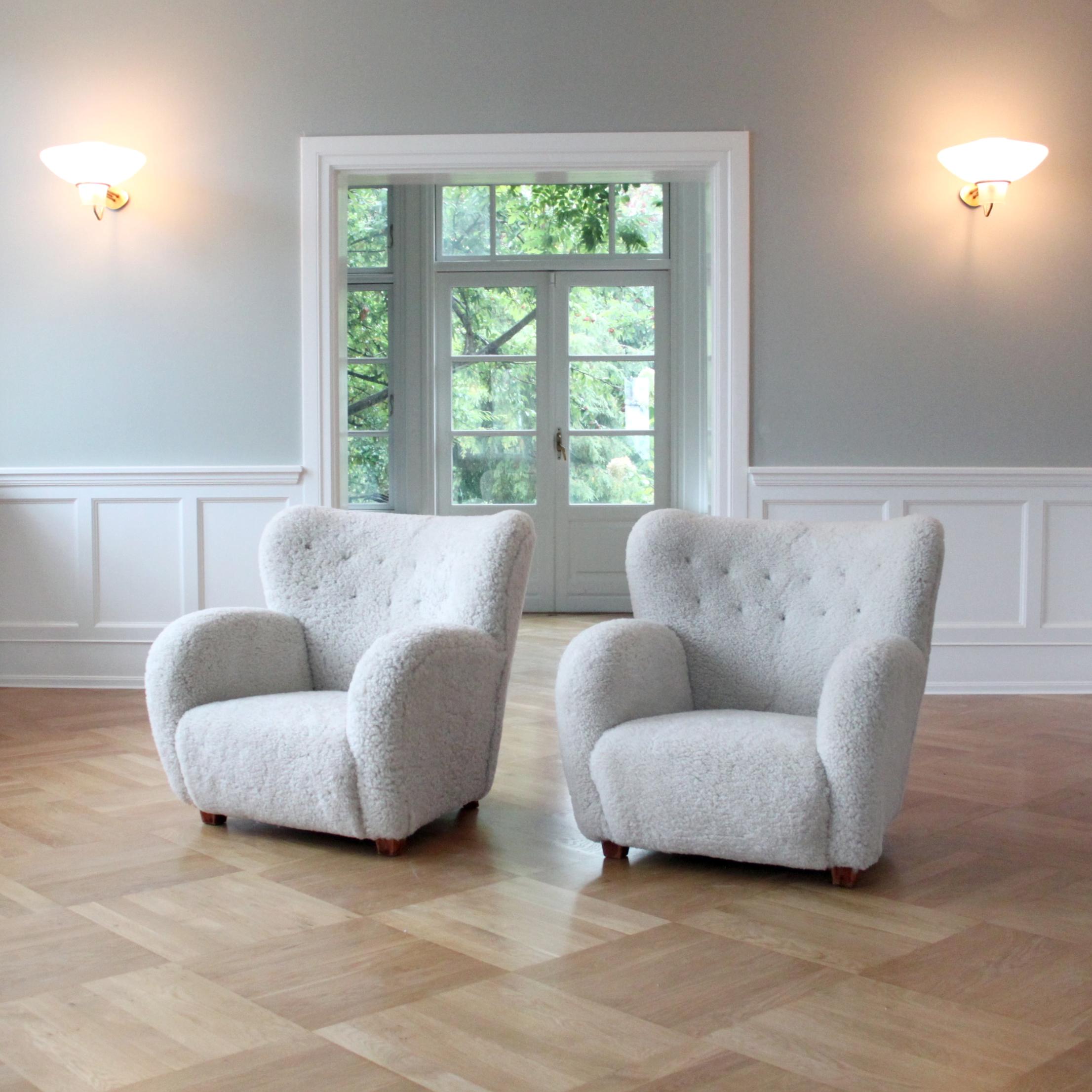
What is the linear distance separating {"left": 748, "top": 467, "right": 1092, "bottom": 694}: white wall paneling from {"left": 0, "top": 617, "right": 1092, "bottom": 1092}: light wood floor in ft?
4.94

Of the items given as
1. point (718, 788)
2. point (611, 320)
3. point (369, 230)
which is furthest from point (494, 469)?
point (718, 788)

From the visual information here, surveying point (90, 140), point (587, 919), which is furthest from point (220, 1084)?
→ point (90, 140)

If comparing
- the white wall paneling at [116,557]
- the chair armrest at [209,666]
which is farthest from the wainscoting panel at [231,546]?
the chair armrest at [209,666]

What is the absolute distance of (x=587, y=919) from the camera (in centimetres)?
213

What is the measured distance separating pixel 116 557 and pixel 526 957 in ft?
10.4

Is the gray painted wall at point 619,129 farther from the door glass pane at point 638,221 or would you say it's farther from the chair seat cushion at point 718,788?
the door glass pane at point 638,221

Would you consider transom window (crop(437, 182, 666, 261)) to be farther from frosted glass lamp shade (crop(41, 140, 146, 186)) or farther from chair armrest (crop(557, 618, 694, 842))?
chair armrest (crop(557, 618, 694, 842))

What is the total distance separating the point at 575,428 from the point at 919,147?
9.60 ft

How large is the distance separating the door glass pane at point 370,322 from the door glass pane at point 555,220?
2.50 feet

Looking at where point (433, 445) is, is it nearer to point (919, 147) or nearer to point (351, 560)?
point (919, 147)

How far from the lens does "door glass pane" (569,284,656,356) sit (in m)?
6.96

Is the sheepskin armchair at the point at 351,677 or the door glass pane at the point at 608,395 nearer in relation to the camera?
the sheepskin armchair at the point at 351,677

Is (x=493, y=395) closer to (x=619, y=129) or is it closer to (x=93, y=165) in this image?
(x=619, y=129)

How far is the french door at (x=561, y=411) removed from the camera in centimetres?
695
